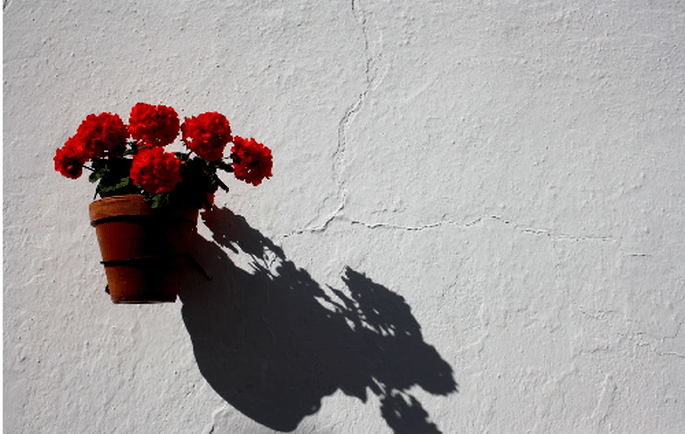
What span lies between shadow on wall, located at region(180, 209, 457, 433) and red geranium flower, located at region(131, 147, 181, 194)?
40cm

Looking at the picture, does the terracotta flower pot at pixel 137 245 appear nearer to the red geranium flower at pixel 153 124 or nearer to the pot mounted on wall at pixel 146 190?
the pot mounted on wall at pixel 146 190

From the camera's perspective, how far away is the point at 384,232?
5.39 ft

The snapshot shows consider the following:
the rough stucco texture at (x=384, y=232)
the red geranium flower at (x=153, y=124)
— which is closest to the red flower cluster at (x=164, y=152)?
the red geranium flower at (x=153, y=124)

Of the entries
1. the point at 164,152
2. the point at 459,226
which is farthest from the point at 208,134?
the point at 459,226

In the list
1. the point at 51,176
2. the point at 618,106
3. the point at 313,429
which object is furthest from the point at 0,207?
the point at 618,106

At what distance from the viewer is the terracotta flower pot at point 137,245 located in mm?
1386

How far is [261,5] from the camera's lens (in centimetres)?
185

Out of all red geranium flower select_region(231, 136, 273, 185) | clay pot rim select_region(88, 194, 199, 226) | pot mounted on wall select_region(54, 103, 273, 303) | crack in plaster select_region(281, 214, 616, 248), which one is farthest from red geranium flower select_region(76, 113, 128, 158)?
crack in plaster select_region(281, 214, 616, 248)

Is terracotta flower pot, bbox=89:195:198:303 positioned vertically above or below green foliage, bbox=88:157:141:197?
below

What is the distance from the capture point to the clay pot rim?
138cm

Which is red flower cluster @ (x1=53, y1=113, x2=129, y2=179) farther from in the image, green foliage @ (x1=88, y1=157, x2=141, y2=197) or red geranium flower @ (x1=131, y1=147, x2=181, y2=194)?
red geranium flower @ (x1=131, y1=147, x2=181, y2=194)

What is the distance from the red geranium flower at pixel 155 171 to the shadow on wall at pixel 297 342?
15.9 inches

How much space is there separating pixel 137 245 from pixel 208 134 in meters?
0.33

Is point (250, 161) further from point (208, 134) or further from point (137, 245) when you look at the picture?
point (137, 245)
